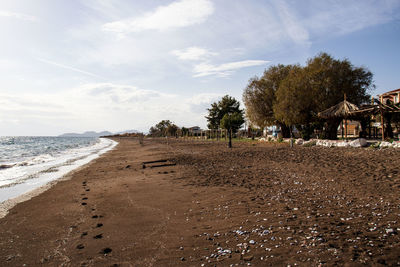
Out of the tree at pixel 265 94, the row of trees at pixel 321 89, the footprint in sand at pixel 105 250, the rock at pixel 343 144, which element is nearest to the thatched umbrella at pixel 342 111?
the row of trees at pixel 321 89

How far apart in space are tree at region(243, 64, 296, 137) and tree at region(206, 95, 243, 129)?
2606 centimetres

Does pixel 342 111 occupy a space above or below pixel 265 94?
below

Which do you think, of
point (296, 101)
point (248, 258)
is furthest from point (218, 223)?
point (296, 101)

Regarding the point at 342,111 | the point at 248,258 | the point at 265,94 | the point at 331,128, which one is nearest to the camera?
the point at 248,258

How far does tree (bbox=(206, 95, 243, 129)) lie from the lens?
56938 millimetres

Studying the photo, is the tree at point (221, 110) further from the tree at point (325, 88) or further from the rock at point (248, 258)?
the rock at point (248, 258)

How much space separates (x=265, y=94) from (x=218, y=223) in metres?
26.5

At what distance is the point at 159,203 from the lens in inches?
253

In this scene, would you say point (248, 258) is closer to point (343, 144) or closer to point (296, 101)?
point (343, 144)

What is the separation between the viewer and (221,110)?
57281 millimetres

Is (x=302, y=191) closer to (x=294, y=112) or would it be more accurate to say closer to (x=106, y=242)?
(x=106, y=242)

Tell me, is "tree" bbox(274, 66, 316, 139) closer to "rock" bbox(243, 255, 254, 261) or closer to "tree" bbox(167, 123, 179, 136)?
"rock" bbox(243, 255, 254, 261)

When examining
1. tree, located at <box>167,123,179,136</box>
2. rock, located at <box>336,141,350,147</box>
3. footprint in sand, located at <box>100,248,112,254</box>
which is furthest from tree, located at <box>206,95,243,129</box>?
footprint in sand, located at <box>100,248,112,254</box>

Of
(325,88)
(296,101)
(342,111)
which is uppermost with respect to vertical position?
(325,88)
